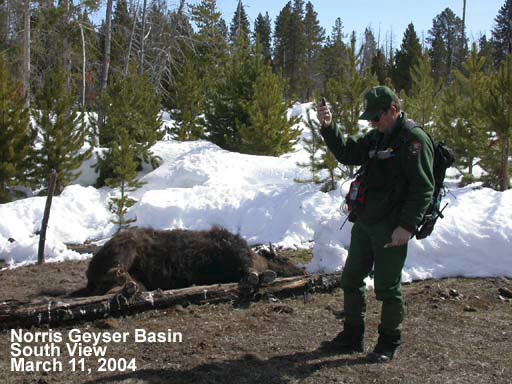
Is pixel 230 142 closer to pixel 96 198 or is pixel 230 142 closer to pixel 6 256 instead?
pixel 96 198

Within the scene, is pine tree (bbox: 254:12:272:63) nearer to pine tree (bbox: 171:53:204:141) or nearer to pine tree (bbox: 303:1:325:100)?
pine tree (bbox: 303:1:325:100)

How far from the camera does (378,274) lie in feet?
12.3

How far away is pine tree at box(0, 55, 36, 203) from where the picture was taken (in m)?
12.4

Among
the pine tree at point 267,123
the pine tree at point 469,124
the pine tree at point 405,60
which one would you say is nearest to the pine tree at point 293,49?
the pine tree at point 405,60

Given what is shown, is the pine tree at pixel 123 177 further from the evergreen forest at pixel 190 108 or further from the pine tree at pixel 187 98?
the pine tree at pixel 187 98

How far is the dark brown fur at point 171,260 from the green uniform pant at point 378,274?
70.5 inches

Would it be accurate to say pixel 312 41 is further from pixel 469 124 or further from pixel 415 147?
pixel 415 147

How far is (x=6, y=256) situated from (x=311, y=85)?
42038mm

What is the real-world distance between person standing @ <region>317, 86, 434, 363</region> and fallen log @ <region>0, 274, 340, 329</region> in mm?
1560

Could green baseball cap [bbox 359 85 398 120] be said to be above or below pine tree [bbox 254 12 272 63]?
below

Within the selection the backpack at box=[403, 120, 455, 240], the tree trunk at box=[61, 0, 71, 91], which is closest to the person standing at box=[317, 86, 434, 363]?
the backpack at box=[403, 120, 455, 240]

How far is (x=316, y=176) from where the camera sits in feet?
42.0

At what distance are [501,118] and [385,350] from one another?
834 centimetres

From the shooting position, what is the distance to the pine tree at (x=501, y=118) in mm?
10492
